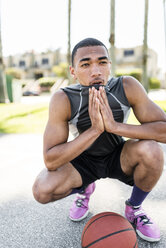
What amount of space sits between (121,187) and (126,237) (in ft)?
4.14

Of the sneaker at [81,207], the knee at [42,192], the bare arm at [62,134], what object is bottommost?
the sneaker at [81,207]

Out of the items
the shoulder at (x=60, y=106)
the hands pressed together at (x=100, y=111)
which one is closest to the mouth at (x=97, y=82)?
the hands pressed together at (x=100, y=111)

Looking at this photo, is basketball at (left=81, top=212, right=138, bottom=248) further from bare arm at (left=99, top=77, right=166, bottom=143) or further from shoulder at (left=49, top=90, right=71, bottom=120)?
shoulder at (left=49, top=90, right=71, bottom=120)

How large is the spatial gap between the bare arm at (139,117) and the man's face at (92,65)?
0.20m

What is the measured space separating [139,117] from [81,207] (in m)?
1.05

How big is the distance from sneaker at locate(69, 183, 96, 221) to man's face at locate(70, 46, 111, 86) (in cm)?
111

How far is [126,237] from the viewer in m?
1.53

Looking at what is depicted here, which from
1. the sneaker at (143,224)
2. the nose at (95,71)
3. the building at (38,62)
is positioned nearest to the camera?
the sneaker at (143,224)

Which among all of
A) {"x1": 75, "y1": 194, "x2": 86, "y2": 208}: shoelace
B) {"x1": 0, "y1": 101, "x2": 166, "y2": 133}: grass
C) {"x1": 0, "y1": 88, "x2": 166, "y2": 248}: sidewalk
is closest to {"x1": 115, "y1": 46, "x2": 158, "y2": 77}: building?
{"x1": 0, "y1": 101, "x2": 166, "y2": 133}: grass

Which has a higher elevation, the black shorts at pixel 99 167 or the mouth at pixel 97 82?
the mouth at pixel 97 82

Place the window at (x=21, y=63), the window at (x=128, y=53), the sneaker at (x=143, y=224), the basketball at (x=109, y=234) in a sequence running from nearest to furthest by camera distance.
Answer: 1. the basketball at (x=109, y=234)
2. the sneaker at (x=143, y=224)
3. the window at (x=128, y=53)
4. the window at (x=21, y=63)

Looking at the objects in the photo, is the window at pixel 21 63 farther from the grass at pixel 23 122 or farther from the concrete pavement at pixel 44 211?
the concrete pavement at pixel 44 211

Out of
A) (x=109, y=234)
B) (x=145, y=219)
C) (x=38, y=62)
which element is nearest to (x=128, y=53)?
(x=38, y=62)

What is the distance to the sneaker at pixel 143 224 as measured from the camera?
5.91ft
